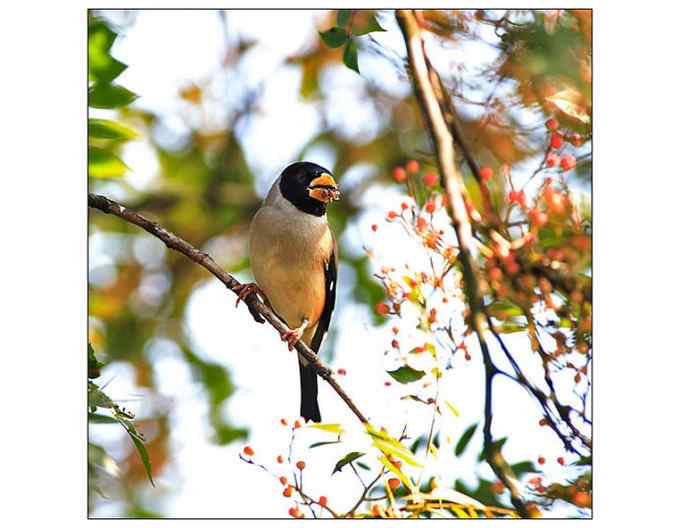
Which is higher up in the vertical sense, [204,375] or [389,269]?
[389,269]

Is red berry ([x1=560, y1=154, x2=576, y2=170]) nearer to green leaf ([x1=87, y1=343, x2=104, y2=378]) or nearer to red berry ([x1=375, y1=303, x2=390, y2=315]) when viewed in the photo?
red berry ([x1=375, y1=303, x2=390, y2=315])

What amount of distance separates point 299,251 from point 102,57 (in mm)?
729

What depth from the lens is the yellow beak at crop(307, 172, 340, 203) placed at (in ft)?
7.41

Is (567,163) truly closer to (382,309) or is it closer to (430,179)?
(430,179)

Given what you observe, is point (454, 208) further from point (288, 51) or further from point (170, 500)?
point (170, 500)

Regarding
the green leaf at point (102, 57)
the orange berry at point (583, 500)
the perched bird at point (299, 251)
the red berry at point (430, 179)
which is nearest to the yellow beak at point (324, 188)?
the perched bird at point (299, 251)

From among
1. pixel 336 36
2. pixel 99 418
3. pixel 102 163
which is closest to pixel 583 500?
pixel 99 418

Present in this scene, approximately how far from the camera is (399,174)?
2207mm

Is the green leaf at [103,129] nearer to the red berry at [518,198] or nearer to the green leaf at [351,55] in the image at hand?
the green leaf at [351,55]

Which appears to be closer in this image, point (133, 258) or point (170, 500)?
point (170, 500)

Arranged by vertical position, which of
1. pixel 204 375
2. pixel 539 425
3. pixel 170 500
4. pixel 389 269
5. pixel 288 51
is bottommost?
pixel 170 500

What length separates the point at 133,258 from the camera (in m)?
2.29
